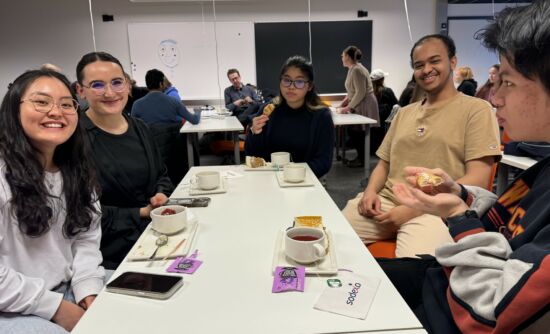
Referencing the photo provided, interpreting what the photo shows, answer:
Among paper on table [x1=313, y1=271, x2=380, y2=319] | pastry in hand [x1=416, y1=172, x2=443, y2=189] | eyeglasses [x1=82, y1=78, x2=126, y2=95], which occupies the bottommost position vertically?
paper on table [x1=313, y1=271, x2=380, y2=319]

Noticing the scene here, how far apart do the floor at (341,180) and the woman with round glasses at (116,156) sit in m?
2.36

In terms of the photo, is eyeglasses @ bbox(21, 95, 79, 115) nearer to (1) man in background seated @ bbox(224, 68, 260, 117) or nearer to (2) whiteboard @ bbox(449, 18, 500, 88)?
(1) man in background seated @ bbox(224, 68, 260, 117)

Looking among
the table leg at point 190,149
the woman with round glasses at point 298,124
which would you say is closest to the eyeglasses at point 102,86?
the woman with round glasses at point 298,124

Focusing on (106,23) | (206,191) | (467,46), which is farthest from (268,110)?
(467,46)

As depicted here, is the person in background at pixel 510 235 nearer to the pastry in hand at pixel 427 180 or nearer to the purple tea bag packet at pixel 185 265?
the pastry in hand at pixel 427 180

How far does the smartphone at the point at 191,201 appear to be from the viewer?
157cm

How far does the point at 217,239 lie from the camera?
1257 mm

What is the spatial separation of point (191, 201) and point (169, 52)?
19.9 feet

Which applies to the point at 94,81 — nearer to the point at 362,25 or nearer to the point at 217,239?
the point at 217,239

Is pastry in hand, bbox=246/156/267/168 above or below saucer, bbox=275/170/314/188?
above

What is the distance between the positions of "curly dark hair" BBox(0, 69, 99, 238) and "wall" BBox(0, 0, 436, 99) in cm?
609

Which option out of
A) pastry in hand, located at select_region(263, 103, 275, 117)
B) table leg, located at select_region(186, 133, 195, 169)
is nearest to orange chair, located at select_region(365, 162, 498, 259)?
pastry in hand, located at select_region(263, 103, 275, 117)

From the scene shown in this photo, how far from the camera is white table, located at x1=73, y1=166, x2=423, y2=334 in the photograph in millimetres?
822

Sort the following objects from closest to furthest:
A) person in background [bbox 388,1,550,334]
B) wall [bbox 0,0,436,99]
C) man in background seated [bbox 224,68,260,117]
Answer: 1. person in background [bbox 388,1,550,334]
2. man in background seated [bbox 224,68,260,117]
3. wall [bbox 0,0,436,99]
